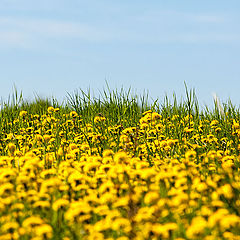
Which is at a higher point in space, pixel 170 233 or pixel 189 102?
pixel 189 102

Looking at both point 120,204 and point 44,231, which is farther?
point 120,204

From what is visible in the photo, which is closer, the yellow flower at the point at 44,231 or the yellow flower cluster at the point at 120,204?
the yellow flower at the point at 44,231

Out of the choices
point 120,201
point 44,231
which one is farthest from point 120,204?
point 44,231

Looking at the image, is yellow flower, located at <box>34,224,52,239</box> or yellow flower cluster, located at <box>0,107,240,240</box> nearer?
yellow flower, located at <box>34,224,52,239</box>

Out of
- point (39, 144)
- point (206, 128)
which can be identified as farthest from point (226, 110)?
point (39, 144)

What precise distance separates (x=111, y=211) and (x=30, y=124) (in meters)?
6.82

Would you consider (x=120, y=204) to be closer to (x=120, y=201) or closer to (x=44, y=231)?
(x=120, y=201)

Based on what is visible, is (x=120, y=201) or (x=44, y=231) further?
(x=120, y=201)

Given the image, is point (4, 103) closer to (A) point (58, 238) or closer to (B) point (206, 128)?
(B) point (206, 128)

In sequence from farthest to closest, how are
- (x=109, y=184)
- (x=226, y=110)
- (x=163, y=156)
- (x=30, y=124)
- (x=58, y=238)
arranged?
(x=30, y=124) < (x=226, y=110) < (x=163, y=156) < (x=109, y=184) < (x=58, y=238)

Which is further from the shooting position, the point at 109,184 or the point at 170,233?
the point at 109,184

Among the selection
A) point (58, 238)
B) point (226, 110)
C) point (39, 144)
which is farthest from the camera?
point (226, 110)

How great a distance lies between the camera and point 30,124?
372 inches

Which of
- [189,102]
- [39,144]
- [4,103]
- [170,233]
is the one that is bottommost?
[170,233]
